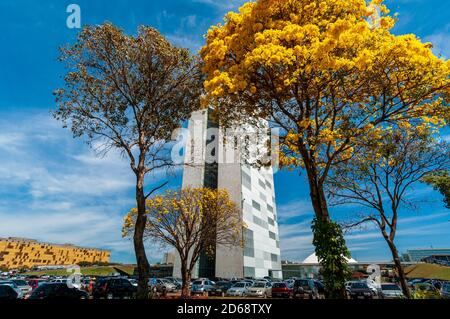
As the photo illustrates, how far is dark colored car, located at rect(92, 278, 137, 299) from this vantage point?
22656mm

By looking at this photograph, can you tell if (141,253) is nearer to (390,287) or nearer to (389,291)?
(389,291)

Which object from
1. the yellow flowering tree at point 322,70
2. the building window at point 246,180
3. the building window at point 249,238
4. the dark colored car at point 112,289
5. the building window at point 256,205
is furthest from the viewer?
the building window at point 256,205

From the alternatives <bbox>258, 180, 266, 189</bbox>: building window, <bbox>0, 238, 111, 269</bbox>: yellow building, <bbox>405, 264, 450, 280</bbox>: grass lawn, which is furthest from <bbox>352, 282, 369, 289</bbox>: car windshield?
<bbox>0, 238, 111, 269</bbox>: yellow building

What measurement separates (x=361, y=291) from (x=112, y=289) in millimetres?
19725

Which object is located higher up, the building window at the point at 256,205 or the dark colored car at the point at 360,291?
the building window at the point at 256,205

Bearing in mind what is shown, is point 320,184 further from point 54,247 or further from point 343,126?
point 54,247

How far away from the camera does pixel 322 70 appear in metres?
10.2

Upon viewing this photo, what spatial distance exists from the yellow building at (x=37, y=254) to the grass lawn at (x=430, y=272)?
422ft

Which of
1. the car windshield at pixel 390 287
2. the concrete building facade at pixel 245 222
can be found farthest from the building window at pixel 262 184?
the car windshield at pixel 390 287

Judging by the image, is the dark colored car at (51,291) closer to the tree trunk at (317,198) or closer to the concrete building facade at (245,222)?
the tree trunk at (317,198)

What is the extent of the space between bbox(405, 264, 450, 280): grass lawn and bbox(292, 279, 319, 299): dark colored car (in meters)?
48.9

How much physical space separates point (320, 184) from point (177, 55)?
988 cm

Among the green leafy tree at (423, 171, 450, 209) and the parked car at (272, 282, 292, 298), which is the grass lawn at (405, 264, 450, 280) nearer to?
the green leafy tree at (423, 171, 450, 209)

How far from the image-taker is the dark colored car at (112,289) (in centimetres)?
2266
